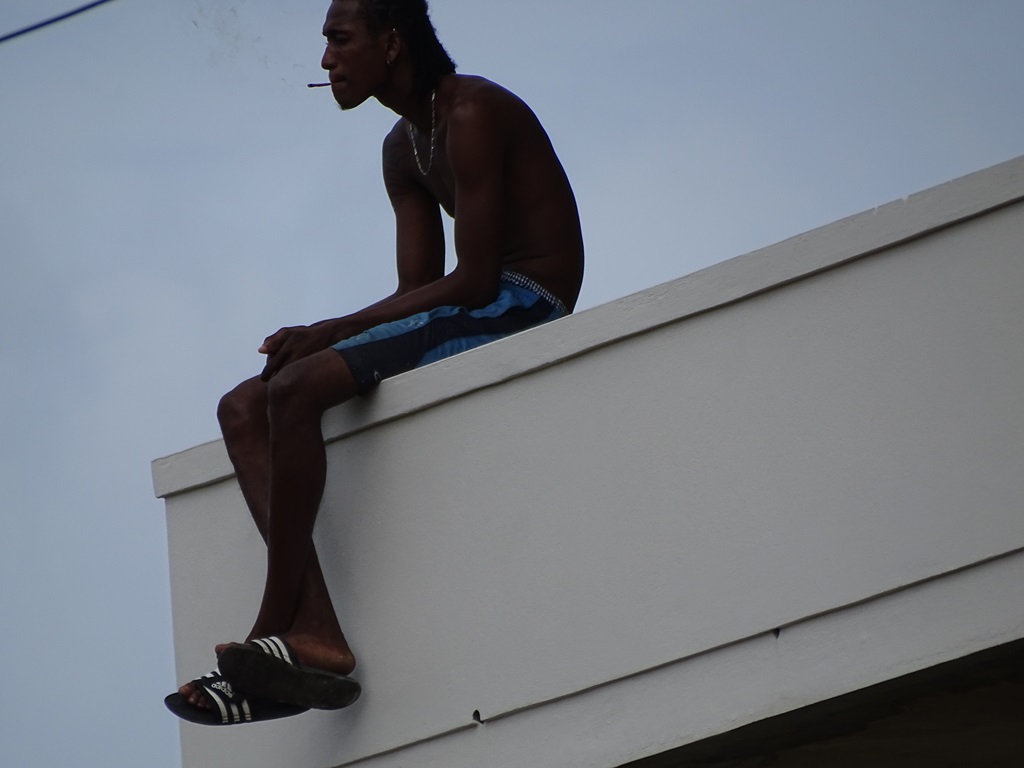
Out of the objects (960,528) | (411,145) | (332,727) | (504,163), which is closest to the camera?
(960,528)

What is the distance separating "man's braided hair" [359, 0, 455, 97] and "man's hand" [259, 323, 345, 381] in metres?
0.64

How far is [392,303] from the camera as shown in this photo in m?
3.36

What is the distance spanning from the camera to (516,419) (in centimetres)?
317

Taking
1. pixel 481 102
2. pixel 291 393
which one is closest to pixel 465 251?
pixel 481 102

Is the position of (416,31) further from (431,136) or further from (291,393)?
(291,393)

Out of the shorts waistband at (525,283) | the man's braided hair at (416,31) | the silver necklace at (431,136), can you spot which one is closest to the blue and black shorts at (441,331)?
the shorts waistband at (525,283)

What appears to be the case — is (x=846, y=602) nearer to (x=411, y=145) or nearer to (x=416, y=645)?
(x=416, y=645)

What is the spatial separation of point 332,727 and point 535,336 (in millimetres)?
885

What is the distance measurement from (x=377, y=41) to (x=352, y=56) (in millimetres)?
65

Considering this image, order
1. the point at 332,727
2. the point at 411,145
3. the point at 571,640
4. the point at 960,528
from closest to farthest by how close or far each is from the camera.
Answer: the point at 960,528, the point at 571,640, the point at 332,727, the point at 411,145

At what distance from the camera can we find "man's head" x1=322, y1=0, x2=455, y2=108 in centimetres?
355

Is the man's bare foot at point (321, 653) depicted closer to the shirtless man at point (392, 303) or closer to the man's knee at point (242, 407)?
the shirtless man at point (392, 303)

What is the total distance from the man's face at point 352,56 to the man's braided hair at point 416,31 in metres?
0.03

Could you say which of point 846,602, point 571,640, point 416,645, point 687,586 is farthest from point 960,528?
point 416,645
